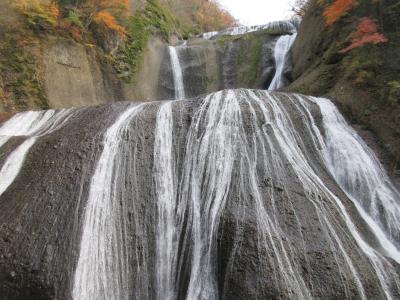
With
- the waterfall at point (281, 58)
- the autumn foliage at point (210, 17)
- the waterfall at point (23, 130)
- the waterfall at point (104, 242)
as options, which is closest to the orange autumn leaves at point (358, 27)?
the waterfall at point (281, 58)

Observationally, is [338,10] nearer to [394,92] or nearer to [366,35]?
[366,35]

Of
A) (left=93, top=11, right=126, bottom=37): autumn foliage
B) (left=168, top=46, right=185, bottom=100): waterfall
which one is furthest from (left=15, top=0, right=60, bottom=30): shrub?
(left=168, top=46, right=185, bottom=100): waterfall

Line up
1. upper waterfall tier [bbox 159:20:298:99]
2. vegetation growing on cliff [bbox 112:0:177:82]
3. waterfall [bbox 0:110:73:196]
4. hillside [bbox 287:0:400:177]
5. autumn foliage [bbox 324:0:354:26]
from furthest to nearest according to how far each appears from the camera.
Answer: upper waterfall tier [bbox 159:20:298:99], vegetation growing on cliff [bbox 112:0:177:82], autumn foliage [bbox 324:0:354:26], hillside [bbox 287:0:400:177], waterfall [bbox 0:110:73:196]

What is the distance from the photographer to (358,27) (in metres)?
7.84

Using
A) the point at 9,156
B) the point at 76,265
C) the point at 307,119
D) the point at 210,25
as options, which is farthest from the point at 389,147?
the point at 210,25

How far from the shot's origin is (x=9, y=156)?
5.80 meters

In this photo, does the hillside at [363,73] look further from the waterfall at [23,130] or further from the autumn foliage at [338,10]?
the waterfall at [23,130]

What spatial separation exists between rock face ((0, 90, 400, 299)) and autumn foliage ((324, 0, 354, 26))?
3.67 metres

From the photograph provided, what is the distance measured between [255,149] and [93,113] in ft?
11.5

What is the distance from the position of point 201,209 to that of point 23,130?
16.7 ft

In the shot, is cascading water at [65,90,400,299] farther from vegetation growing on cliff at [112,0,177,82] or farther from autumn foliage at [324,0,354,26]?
vegetation growing on cliff at [112,0,177,82]

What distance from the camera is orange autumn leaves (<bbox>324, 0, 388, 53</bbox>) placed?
727cm

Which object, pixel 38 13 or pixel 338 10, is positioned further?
pixel 38 13

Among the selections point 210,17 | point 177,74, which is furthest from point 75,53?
point 210,17
